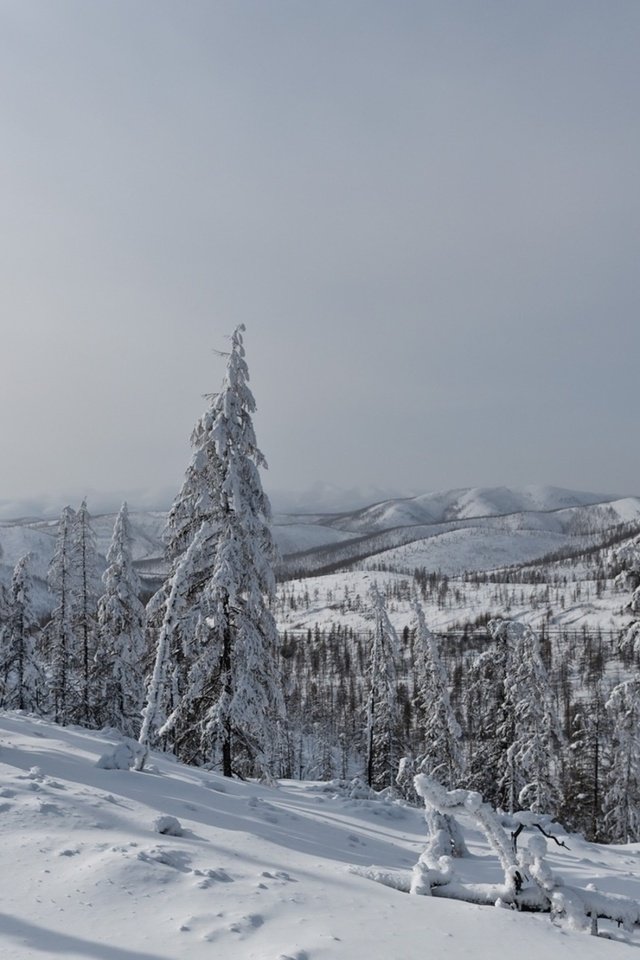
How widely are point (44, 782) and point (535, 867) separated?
7191 millimetres

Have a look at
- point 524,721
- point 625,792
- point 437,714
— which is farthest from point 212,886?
point 625,792

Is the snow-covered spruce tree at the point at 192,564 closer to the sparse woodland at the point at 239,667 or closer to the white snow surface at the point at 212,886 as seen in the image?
the sparse woodland at the point at 239,667

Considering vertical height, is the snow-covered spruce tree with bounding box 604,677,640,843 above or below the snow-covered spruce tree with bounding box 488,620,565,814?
below

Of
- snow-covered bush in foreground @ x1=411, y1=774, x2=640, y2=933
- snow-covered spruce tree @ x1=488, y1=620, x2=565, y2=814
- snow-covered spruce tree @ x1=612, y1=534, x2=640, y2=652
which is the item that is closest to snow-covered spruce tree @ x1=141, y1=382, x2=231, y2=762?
Answer: snow-covered bush in foreground @ x1=411, y1=774, x2=640, y2=933

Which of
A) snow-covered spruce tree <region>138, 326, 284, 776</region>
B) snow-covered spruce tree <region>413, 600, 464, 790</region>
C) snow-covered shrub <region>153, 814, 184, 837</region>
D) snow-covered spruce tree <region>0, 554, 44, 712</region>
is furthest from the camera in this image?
snow-covered spruce tree <region>413, 600, 464, 790</region>

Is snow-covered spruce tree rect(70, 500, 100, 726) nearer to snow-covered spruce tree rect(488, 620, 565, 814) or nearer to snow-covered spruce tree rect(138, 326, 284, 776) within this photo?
snow-covered spruce tree rect(138, 326, 284, 776)

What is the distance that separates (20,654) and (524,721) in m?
25.7

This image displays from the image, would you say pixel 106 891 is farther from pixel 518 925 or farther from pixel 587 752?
pixel 587 752

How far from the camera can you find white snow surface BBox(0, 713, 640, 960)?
479 centimetres

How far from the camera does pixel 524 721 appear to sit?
3053cm

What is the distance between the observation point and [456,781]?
33.1 metres

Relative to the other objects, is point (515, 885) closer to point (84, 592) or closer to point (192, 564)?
point (192, 564)

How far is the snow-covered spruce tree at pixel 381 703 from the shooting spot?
116ft

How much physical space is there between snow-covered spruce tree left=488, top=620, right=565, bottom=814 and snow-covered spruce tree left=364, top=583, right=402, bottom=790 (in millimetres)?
6571
